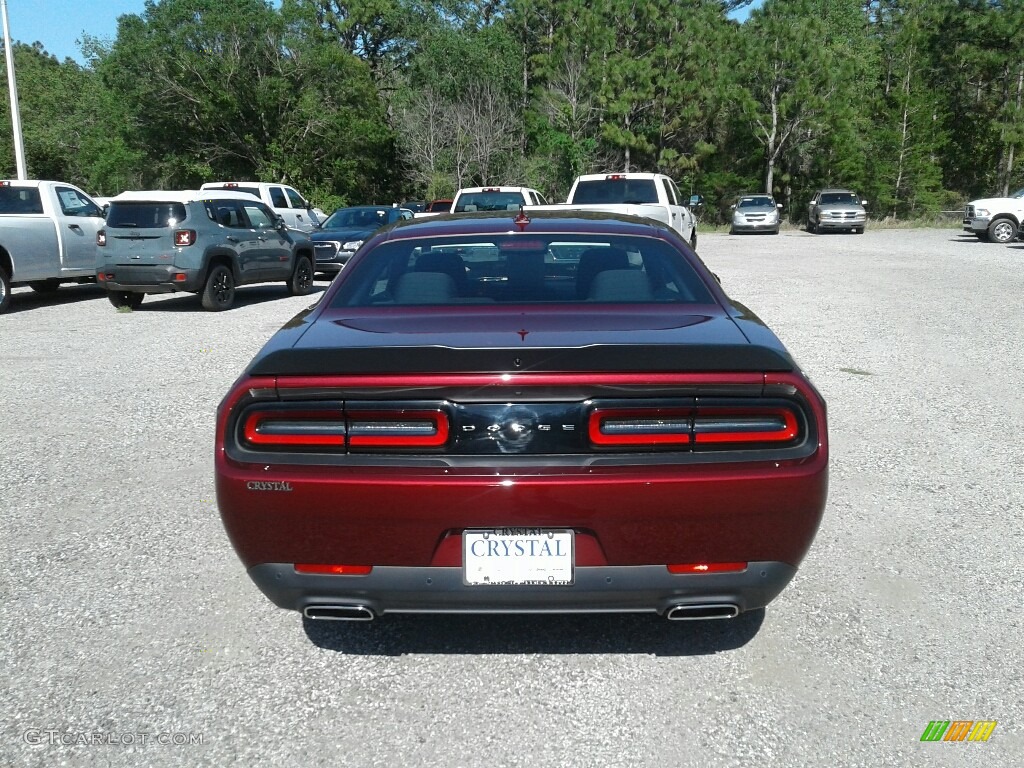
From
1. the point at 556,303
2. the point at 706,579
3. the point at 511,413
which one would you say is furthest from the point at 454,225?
the point at 706,579

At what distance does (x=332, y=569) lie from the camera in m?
3.16

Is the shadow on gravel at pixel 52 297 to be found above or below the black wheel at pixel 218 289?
below

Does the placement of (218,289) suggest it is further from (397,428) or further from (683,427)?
(683,427)

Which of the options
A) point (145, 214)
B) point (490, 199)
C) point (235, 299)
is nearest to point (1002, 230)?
point (490, 199)

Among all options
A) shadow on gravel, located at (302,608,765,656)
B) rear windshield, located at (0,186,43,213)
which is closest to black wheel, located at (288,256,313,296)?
rear windshield, located at (0,186,43,213)

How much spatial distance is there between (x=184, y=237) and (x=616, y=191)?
8.48m

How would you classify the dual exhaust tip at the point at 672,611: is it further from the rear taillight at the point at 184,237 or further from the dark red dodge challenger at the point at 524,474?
the rear taillight at the point at 184,237

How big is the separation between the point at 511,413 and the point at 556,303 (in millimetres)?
955

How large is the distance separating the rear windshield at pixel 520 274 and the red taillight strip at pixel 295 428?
103cm

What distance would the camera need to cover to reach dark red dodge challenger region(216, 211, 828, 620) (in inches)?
118

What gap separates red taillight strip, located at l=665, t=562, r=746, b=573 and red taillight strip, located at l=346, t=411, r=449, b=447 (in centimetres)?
85

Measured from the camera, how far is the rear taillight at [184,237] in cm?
1384

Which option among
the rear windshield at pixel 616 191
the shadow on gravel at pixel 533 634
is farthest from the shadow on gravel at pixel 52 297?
the shadow on gravel at pixel 533 634

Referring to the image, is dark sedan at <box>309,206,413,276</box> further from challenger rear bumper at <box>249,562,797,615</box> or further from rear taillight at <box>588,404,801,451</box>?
rear taillight at <box>588,404,801,451</box>
